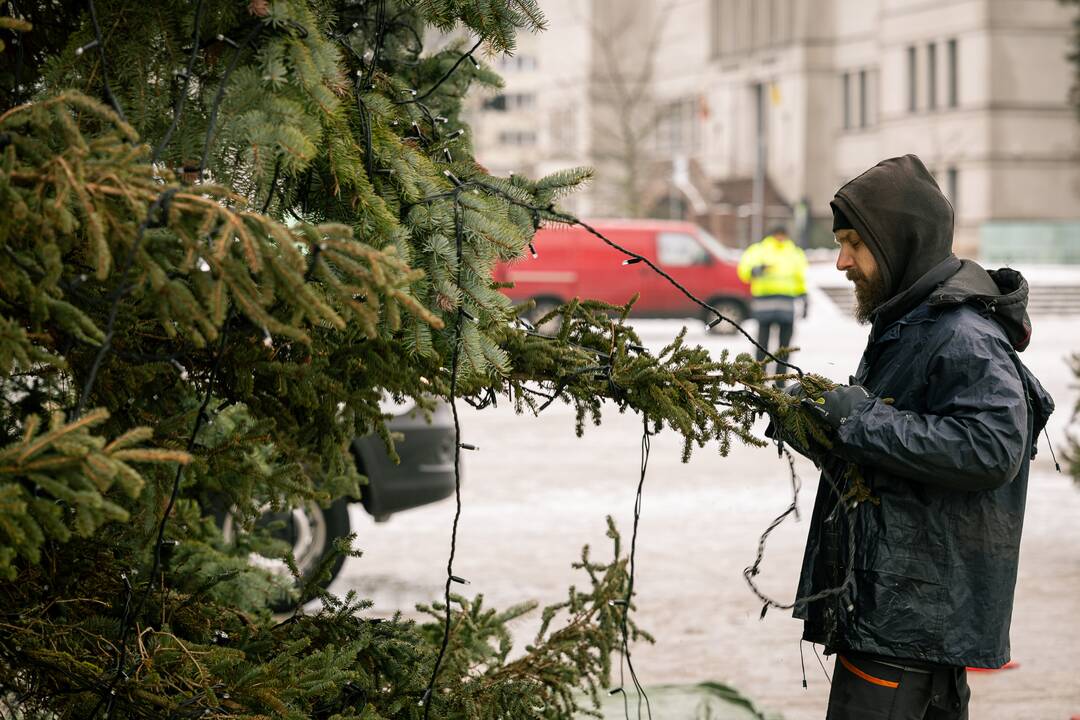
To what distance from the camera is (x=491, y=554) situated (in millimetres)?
8508

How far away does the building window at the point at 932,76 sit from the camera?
5206 cm

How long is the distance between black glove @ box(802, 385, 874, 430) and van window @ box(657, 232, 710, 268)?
22.1m

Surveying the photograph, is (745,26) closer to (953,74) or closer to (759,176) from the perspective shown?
(953,74)

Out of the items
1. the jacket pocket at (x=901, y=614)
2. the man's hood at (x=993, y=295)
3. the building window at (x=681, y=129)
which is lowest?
the jacket pocket at (x=901, y=614)

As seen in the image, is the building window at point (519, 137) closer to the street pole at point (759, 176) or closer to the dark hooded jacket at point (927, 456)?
the street pole at point (759, 176)

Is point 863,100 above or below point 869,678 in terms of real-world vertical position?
above

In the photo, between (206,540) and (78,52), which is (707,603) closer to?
(206,540)

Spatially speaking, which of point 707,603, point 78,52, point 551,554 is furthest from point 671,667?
point 78,52

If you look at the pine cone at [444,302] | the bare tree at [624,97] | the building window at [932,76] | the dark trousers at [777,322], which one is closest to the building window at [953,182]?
the building window at [932,76]

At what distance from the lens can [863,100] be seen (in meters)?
56.4

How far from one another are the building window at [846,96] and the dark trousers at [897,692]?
183 ft

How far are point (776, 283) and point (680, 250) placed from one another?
814 centimetres

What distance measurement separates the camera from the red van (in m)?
24.4

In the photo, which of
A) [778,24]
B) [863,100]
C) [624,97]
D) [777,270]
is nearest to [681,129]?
[778,24]
